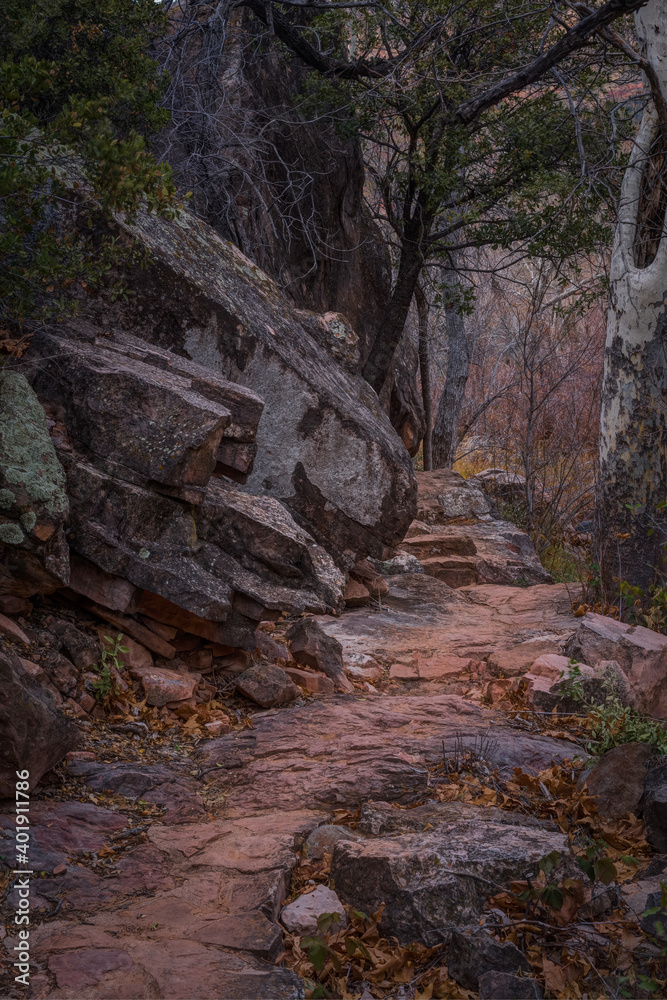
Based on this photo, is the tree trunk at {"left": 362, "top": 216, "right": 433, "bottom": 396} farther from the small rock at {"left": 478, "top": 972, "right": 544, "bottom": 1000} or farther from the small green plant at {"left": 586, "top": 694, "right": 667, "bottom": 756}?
the small rock at {"left": 478, "top": 972, "right": 544, "bottom": 1000}

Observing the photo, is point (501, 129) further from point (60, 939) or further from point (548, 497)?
point (60, 939)

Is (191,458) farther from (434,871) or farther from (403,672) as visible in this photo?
(434,871)

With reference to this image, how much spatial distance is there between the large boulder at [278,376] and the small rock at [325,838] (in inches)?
144

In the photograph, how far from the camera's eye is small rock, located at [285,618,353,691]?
522cm

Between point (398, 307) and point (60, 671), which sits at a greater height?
point (398, 307)

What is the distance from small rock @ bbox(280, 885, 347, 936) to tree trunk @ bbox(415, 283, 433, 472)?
10.7 meters

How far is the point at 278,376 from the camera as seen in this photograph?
6.47 meters

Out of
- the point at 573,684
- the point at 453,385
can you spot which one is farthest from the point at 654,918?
the point at 453,385

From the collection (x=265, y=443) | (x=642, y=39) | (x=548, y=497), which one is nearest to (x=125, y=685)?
(x=265, y=443)

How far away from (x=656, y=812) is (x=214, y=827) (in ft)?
5.73

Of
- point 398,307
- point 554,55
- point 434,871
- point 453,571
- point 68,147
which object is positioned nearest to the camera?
point 434,871

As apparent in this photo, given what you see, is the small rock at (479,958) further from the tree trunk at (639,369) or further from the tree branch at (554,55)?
the tree branch at (554,55)

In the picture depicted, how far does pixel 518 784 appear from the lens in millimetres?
3691

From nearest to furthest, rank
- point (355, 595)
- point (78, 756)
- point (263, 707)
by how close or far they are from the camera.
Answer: point (78, 756)
point (263, 707)
point (355, 595)
